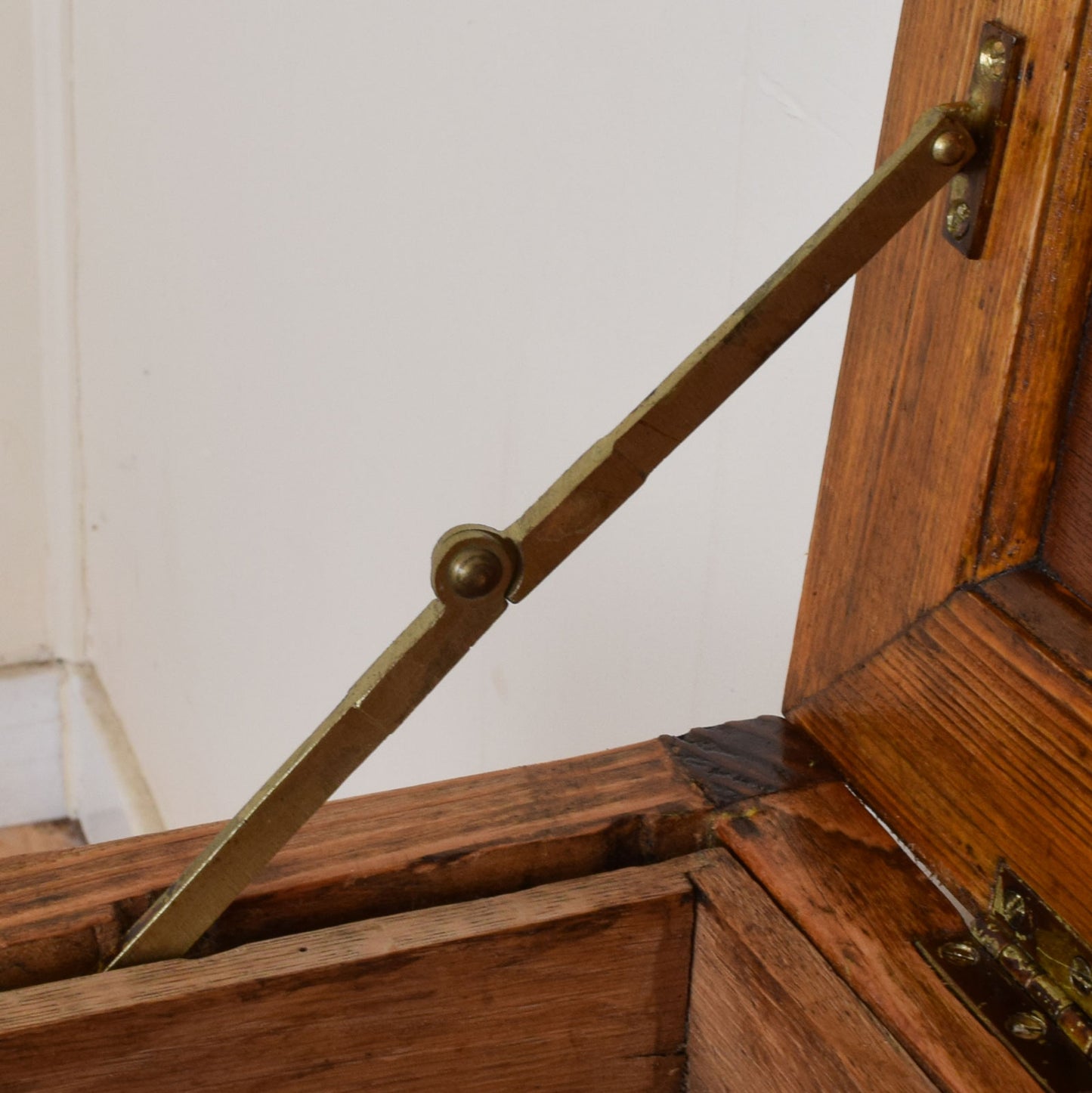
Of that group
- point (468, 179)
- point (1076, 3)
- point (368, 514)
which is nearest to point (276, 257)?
point (368, 514)

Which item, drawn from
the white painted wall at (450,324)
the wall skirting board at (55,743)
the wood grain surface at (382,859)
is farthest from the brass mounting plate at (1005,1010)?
the wall skirting board at (55,743)

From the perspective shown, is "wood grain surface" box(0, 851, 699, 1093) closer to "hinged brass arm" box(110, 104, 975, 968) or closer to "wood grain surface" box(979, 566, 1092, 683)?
"hinged brass arm" box(110, 104, 975, 968)

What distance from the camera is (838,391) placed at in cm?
52

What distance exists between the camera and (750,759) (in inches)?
21.8

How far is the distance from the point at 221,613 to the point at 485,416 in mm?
697

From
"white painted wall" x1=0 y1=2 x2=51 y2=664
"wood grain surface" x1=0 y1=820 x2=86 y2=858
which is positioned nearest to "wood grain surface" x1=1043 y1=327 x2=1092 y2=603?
"white painted wall" x1=0 y1=2 x2=51 y2=664

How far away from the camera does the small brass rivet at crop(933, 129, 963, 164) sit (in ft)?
1.37

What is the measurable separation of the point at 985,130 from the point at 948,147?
0.05ft

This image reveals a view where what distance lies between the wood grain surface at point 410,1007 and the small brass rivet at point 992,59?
0.28 m

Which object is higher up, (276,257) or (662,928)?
(276,257)

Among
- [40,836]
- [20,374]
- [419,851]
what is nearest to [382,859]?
[419,851]

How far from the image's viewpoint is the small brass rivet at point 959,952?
458mm

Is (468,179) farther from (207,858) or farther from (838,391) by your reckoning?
(207,858)

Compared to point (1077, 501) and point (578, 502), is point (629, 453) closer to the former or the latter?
point (578, 502)
